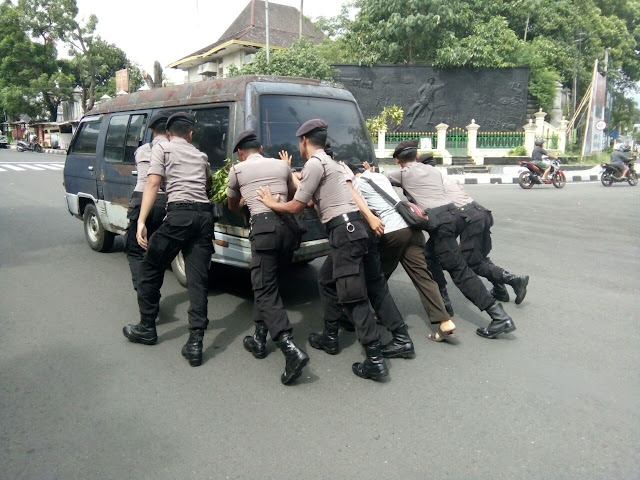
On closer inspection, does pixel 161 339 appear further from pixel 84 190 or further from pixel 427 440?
pixel 84 190

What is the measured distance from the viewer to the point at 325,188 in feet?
11.9

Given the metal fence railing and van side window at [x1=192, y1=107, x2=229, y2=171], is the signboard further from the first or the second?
van side window at [x1=192, y1=107, x2=229, y2=171]

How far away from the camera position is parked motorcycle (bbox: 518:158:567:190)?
1539 cm

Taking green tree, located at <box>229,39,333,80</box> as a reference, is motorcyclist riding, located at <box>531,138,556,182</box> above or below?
below

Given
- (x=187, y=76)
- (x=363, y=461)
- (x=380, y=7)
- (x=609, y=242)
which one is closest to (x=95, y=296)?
(x=363, y=461)

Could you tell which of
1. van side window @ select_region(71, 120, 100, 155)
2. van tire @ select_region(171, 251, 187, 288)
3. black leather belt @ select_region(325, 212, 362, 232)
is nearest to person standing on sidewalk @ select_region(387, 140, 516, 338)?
black leather belt @ select_region(325, 212, 362, 232)

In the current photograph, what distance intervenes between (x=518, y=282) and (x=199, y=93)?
333 centimetres

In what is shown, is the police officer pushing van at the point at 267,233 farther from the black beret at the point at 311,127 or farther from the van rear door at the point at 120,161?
the van rear door at the point at 120,161

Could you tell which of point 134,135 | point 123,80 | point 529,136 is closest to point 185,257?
point 134,135

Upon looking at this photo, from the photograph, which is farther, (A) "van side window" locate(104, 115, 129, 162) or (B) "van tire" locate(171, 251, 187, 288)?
(A) "van side window" locate(104, 115, 129, 162)

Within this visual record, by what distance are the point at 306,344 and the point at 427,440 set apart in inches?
59.1

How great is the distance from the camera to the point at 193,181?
394 centimetres

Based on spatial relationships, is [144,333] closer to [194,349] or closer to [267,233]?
[194,349]

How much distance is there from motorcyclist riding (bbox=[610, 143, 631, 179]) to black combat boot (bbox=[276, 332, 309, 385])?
1607 cm
